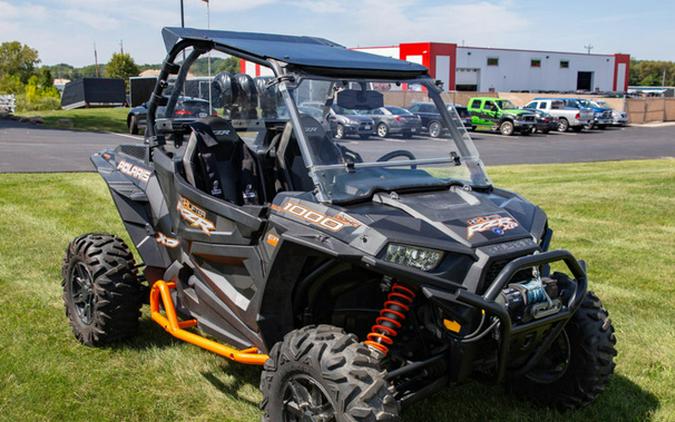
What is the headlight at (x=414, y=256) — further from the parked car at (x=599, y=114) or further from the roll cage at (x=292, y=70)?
the parked car at (x=599, y=114)

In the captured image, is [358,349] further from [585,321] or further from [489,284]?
[585,321]

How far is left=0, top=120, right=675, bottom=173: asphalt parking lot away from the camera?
53.3 feet

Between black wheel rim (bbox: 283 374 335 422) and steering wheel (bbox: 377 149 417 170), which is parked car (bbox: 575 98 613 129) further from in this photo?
black wheel rim (bbox: 283 374 335 422)

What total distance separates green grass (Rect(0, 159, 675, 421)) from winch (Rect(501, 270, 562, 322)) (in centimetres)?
101

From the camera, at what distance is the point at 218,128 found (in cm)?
472

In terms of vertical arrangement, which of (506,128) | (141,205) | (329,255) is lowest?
(506,128)

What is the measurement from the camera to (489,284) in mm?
3367

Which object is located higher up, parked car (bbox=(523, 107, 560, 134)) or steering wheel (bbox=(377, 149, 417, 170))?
steering wheel (bbox=(377, 149, 417, 170))

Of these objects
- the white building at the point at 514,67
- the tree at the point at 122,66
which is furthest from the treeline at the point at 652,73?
the tree at the point at 122,66

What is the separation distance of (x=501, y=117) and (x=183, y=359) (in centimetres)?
2862

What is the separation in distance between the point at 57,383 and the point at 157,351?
0.74 metres

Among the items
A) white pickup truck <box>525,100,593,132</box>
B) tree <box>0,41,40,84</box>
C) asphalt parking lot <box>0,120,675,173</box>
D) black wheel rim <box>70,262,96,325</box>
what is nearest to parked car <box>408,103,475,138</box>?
black wheel rim <box>70,262,96,325</box>

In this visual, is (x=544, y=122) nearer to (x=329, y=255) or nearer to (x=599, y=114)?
(x=599, y=114)

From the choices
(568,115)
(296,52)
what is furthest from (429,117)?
(568,115)
